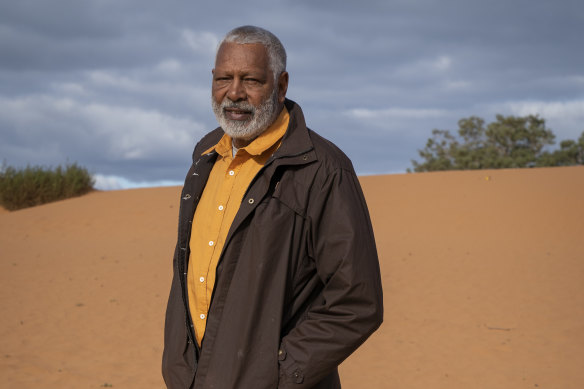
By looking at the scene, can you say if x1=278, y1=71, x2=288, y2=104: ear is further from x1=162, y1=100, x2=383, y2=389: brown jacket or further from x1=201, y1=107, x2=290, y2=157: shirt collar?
x1=162, y1=100, x2=383, y2=389: brown jacket

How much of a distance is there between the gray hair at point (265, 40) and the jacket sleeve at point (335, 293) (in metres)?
0.50

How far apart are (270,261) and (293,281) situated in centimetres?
12

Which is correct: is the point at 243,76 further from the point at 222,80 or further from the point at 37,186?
the point at 37,186

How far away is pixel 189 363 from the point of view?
2197 mm

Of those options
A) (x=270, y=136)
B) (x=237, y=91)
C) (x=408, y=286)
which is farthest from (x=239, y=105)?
(x=408, y=286)

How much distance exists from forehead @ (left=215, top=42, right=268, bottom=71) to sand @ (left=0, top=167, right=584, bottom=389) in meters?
6.12

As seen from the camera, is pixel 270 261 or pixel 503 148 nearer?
pixel 270 261

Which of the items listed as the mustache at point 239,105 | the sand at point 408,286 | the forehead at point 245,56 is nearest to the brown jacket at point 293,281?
the mustache at point 239,105

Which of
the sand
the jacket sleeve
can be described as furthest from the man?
the sand

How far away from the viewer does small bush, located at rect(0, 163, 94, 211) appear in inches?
995

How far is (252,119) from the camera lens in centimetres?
229

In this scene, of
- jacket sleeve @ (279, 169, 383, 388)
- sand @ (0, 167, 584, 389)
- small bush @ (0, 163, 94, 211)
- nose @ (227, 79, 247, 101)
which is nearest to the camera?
jacket sleeve @ (279, 169, 383, 388)

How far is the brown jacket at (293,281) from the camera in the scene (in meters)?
2.00

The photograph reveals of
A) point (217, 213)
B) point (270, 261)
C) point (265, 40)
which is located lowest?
point (270, 261)
